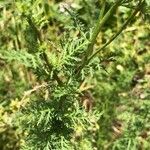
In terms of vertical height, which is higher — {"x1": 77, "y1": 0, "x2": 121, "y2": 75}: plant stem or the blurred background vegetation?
{"x1": 77, "y1": 0, "x2": 121, "y2": 75}: plant stem

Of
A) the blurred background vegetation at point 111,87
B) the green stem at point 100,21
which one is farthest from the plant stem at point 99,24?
the blurred background vegetation at point 111,87

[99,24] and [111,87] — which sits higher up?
[99,24]

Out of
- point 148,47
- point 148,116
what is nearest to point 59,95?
point 148,116

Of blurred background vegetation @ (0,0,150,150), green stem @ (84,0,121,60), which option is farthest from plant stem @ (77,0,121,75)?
blurred background vegetation @ (0,0,150,150)

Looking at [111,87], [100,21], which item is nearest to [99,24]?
[100,21]

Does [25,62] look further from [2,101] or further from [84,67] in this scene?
[2,101]

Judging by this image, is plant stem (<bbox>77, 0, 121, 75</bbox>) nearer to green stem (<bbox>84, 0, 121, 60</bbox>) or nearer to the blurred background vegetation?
green stem (<bbox>84, 0, 121, 60</bbox>)

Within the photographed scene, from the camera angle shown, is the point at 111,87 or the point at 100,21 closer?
the point at 100,21

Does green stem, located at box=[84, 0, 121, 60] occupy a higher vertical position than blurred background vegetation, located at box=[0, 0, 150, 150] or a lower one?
higher

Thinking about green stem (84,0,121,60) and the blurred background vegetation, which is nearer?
green stem (84,0,121,60)

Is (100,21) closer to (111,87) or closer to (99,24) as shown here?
(99,24)

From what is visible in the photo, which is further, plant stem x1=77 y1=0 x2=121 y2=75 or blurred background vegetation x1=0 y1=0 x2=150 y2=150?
blurred background vegetation x1=0 y1=0 x2=150 y2=150
